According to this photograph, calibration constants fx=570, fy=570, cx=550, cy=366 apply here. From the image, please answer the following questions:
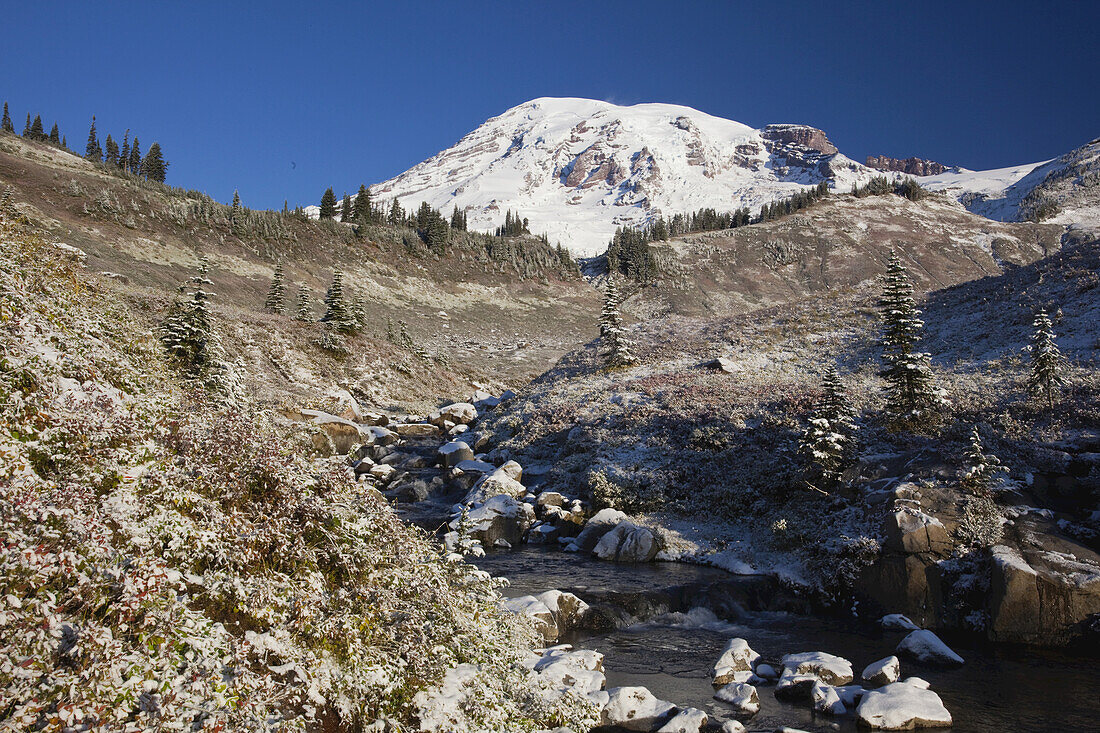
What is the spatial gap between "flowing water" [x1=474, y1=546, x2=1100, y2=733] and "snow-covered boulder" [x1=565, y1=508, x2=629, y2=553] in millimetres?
843

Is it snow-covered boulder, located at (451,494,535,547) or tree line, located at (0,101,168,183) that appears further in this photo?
tree line, located at (0,101,168,183)

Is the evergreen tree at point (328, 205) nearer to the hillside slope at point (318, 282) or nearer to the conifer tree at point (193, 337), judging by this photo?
the hillside slope at point (318, 282)

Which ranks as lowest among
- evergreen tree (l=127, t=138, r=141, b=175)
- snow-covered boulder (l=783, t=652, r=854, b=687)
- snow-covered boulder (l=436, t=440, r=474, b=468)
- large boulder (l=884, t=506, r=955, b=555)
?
snow-covered boulder (l=783, t=652, r=854, b=687)

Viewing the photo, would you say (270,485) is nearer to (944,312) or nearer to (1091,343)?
(1091,343)

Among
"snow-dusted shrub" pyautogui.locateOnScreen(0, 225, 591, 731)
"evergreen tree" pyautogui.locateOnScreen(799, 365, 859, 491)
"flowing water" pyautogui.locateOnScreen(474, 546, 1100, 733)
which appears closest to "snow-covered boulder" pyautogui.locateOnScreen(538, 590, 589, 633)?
"flowing water" pyautogui.locateOnScreen(474, 546, 1100, 733)

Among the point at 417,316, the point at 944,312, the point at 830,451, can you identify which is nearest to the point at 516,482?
the point at 830,451

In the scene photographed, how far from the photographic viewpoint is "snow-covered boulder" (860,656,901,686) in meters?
10.8

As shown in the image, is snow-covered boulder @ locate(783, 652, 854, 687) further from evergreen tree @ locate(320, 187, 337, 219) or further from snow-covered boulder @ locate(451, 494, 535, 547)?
evergreen tree @ locate(320, 187, 337, 219)

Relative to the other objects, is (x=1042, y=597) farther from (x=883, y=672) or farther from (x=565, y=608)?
(x=565, y=608)

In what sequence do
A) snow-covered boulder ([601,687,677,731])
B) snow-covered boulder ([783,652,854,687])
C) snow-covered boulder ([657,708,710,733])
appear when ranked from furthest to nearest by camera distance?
snow-covered boulder ([783,652,854,687]) → snow-covered boulder ([601,687,677,731]) → snow-covered boulder ([657,708,710,733])

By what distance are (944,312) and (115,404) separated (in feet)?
149

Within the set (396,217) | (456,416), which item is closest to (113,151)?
(396,217)

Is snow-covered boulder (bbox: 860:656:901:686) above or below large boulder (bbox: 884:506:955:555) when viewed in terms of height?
below

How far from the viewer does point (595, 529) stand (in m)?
20.4
